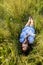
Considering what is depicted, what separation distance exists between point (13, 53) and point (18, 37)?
24 centimetres

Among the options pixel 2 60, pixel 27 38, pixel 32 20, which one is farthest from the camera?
pixel 32 20

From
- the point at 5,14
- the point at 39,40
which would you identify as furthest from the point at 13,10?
the point at 39,40

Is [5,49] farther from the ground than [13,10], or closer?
closer

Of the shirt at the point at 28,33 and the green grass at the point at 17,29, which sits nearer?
the green grass at the point at 17,29

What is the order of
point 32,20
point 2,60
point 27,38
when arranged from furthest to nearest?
point 32,20 → point 27,38 → point 2,60

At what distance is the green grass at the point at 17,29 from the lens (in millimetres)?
2223

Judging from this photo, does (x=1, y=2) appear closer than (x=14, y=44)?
No

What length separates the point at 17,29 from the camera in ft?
8.09

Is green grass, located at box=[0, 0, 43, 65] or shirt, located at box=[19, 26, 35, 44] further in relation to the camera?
shirt, located at box=[19, 26, 35, 44]

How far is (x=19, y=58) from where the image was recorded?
2246 millimetres

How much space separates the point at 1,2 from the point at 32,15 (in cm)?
34

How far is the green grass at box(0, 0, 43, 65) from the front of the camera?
7.29 feet

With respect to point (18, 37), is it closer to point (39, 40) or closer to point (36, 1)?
point (39, 40)

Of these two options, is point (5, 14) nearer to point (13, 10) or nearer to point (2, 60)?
point (13, 10)
